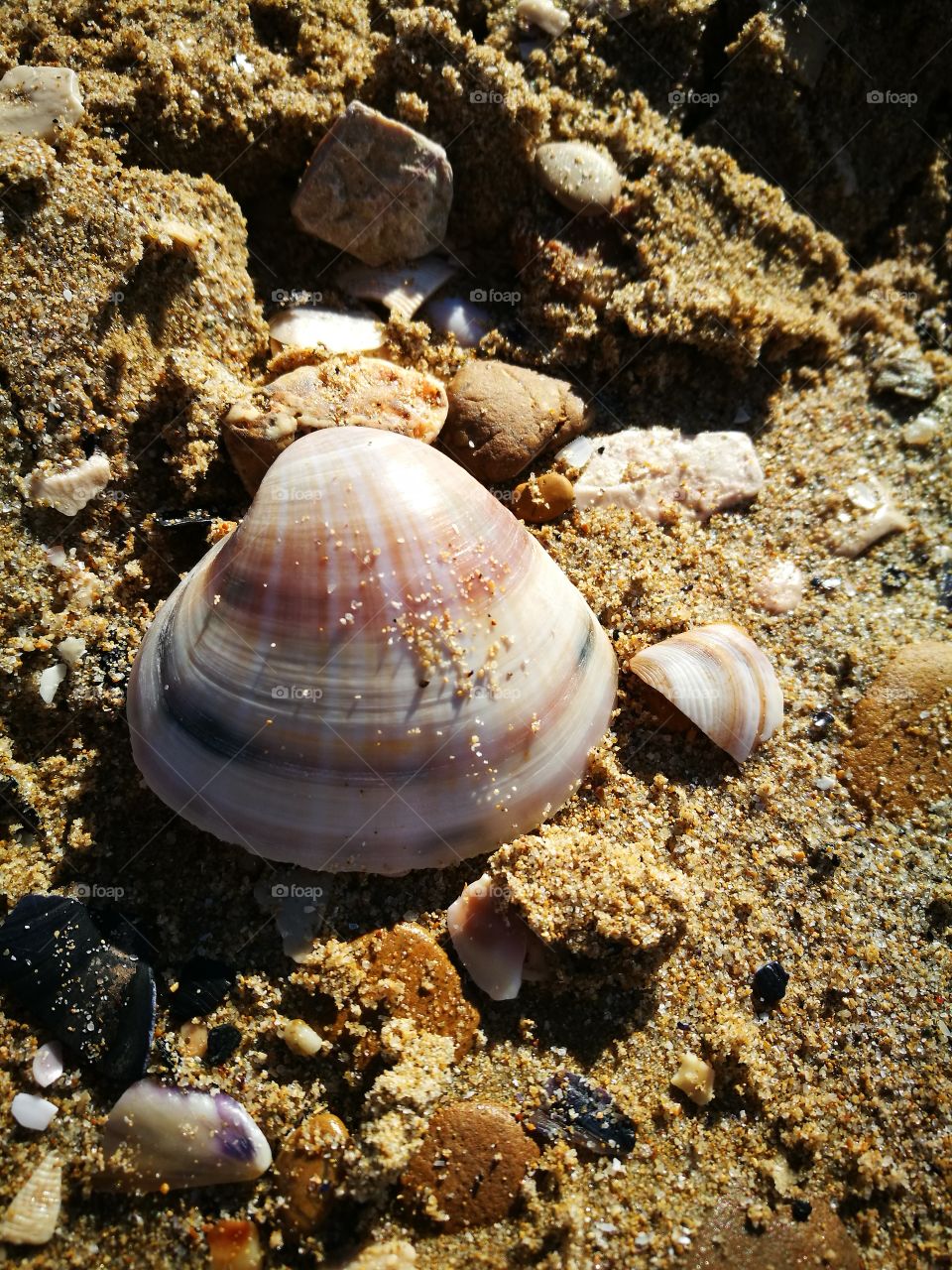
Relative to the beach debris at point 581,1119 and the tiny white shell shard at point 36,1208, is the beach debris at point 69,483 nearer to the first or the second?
the tiny white shell shard at point 36,1208

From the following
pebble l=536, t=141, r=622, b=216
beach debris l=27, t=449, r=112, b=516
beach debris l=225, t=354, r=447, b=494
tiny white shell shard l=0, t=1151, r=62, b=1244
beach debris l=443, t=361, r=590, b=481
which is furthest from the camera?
pebble l=536, t=141, r=622, b=216

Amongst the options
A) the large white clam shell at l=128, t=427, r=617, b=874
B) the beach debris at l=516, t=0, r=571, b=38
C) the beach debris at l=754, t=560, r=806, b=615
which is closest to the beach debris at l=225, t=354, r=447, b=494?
the large white clam shell at l=128, t=427, r=617, b=874

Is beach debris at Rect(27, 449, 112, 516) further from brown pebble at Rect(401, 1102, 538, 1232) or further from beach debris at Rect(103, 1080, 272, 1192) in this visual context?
brown pebble at Rect(401, 1102, 538, 1232)

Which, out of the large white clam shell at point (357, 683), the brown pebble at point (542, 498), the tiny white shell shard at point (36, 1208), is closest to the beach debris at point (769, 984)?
the large white clam shell at point (357, 683)

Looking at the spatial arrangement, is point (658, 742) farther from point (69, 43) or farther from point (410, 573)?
point (69, 43)

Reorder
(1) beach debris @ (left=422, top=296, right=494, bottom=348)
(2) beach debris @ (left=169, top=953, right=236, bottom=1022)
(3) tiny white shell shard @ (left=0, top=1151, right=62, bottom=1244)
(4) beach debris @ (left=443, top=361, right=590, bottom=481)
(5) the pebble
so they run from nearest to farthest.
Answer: (3) tiny white shell shard @ (left=0, top=1151, right=62, bottom=1244)
(2) beach debris @ (left=169, top=953, right=236, bottom=1022)
(4) beach debris @ (left=443, top=361, right=590, bottom=481)
(5) the pebble
(1) beach debris @ (left=422, top=296, right=494, bottom=348)

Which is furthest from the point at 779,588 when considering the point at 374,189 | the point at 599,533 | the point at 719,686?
the point at 374,189
